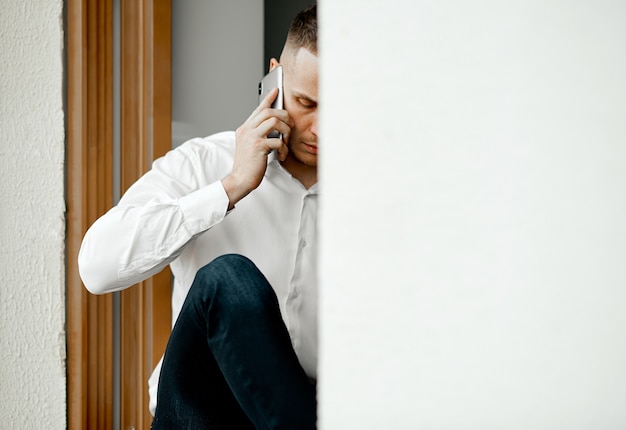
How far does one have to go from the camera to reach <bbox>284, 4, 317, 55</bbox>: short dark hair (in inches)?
35.9

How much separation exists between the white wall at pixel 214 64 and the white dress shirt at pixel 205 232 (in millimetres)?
237

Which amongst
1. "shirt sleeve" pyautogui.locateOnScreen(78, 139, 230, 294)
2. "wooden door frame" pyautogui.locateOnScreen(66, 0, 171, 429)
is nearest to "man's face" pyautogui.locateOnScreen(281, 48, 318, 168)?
"shirt sleeve" pyautogui.locateOnScreen(78, 139, 230, 294)

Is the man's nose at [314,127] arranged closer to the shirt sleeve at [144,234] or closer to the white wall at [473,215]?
the shirt sleeve at [144,234]

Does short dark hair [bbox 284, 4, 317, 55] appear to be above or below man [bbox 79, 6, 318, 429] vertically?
above

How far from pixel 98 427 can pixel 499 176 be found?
45.8 inches

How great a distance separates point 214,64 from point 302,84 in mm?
472

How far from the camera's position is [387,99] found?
19cm

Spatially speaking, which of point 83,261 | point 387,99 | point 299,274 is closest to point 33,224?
point 83,261

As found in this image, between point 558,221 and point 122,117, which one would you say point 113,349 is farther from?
point 558,221

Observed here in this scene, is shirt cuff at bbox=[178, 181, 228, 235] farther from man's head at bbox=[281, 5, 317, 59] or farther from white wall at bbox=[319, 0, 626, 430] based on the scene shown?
white wall at bbox=[319, 0, 626, 430]

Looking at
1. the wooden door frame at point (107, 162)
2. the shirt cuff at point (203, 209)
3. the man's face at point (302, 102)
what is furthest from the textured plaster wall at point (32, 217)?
the man's face at point (302, 102)

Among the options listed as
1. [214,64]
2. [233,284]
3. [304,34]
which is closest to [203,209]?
[233,284]

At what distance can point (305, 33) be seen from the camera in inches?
36.5

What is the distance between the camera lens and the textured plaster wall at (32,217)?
1.04 meters
